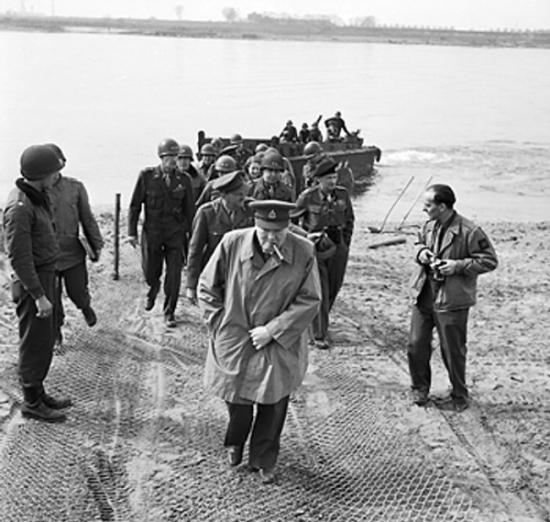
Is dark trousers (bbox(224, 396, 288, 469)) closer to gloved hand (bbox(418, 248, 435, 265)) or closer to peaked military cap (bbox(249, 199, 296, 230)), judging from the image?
peaked military cap (bbox(249, 199, 296, 230))

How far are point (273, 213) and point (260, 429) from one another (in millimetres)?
1346

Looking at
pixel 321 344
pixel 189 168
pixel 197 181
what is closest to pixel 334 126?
pixel 197 181

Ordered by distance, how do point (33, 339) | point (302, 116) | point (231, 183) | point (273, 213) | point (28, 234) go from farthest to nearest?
point (302, 116) → point (231, 183) → point (33, 339) → point (28, 234) → point (273, 213)

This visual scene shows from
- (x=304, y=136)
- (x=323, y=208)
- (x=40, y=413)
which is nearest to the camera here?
(x=40, y=413)

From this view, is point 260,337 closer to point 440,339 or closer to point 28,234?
point 28,234

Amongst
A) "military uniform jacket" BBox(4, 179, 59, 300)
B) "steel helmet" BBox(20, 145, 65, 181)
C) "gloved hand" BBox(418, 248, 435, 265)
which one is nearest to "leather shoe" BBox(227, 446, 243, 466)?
"military uniform jacket" BBox(4, 179, 59, 300)

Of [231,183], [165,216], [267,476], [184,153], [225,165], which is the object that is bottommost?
[267,476]

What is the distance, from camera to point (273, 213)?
4.54 m

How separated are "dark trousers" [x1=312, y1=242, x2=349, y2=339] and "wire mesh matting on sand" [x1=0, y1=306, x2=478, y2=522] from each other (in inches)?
33.5

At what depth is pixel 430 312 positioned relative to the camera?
625 cm

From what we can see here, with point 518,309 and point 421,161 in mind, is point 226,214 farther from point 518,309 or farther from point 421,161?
point 421,161

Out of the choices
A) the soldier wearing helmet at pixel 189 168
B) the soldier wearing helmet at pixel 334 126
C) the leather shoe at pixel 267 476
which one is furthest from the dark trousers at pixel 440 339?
the soldier wearing helmet at pixel 334 126

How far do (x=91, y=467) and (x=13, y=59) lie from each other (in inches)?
3544

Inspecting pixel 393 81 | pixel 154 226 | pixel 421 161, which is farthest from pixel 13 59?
pixel 154 226
